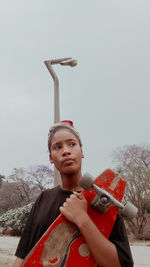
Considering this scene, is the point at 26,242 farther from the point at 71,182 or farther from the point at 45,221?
the point at 71,182

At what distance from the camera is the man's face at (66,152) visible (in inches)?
51.7

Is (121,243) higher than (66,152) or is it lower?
lower

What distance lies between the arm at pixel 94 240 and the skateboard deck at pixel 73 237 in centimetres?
6

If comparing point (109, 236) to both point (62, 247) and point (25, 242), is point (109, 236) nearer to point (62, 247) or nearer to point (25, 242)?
point (62, 247)

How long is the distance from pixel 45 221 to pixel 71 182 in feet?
0.78

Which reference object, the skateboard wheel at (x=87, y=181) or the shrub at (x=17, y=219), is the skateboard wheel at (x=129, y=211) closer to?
the skateboard wheel at (x=87, y=181)

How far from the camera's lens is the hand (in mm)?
1145

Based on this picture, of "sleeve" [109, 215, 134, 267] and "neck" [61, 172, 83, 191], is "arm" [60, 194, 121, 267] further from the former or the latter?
"neck" [61, 172, 83, 191]

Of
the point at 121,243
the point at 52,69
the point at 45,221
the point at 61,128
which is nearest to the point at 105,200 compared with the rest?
the point at 121,243

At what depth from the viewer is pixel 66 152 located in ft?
4.29

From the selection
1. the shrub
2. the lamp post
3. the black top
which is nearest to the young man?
the black top

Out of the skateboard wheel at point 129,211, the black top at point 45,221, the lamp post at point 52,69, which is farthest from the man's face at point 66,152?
the lamp post at point 52,69

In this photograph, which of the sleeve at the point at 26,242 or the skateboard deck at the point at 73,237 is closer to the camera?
the skateboard deck at the point at 73,237

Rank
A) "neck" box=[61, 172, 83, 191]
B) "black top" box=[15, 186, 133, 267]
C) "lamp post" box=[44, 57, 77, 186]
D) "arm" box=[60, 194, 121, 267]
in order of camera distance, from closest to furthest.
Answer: "arm" box=[60, 194, 121, 267], "black top" box=[15, 186, 133, 267], "neck" box=[61, 172, 83, 191], "lamp post" box=[44, 57, 77, 186]
